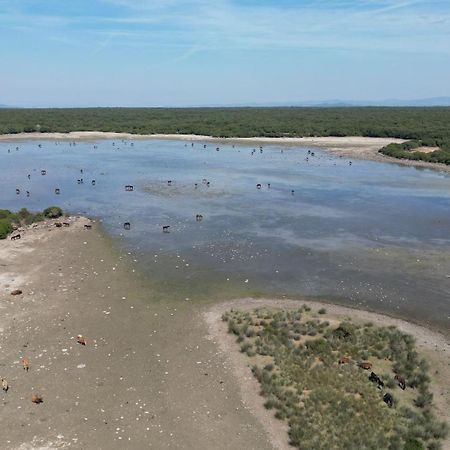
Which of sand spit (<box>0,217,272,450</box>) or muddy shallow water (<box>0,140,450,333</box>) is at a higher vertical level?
muddy shallow water (<box>0,140,450,333</box>)

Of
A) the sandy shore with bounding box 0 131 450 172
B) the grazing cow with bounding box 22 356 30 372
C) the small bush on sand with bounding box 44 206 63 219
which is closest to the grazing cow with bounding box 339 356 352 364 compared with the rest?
the grazing cow with bounding box 22 356 30 372

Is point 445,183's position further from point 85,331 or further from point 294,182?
point 85,331

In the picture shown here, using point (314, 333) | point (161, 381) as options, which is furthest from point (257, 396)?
point (314, 333)

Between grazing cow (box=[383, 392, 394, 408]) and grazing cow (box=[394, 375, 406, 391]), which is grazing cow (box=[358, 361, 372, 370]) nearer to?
grazing cow (box=[394, 375, 406, 391])

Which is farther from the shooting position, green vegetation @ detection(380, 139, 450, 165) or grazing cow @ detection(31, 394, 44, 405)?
green vegetation @ detection(380, 139, 450, 165)

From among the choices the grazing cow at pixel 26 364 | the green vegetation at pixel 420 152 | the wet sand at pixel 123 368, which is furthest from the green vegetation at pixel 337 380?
the green vegetation at pixel 420 152

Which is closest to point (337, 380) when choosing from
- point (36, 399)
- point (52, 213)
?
point (36, 399)

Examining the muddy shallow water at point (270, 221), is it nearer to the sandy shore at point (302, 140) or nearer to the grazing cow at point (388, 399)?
the sandy shore at point (302, 140)
